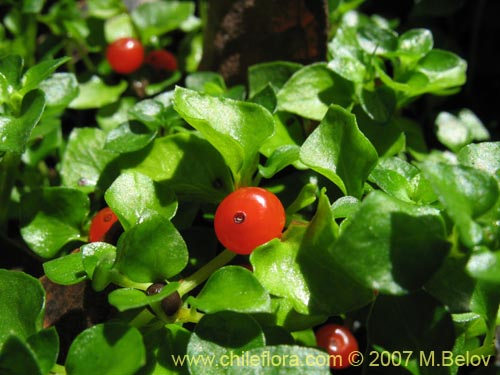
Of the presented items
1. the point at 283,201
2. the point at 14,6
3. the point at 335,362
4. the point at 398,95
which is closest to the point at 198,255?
the point at 283,201

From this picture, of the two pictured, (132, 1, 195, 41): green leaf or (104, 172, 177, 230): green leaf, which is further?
(132, 1, 195, 41): green leaf

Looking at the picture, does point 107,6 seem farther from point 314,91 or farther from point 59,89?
point 314,91

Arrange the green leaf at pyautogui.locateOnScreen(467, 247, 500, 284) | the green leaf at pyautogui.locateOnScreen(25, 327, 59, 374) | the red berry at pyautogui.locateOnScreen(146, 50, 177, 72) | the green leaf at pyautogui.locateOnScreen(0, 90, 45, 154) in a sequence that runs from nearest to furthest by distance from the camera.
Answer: the green leaf at pyautogui.locateOnScreen(467, 247, 500, 284)
the green leaf at pyautogui.locateOnScreen(25, 327, 59, 374)
the green leaf at pyautogui.locateOnScreen(0, 90, 45, 154)
the red berry at pyautogui.locateOnScreen(146, 50, 177, 72)

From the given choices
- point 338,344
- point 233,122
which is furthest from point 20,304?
point 338,344

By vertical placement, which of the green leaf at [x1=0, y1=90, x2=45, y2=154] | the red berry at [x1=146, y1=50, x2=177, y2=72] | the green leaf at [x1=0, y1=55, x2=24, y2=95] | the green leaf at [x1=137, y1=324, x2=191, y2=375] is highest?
the green leaf at [x1=0, y1=55, x2=24, y2=95]

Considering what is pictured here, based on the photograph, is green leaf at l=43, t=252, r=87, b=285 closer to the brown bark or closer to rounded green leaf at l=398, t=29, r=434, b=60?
the brown bark

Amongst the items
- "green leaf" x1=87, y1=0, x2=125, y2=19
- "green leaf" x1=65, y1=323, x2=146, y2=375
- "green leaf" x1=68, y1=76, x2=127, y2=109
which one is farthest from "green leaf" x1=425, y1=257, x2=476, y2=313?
"green leaf" x1=87, y1=0, x2=125, y2=19
